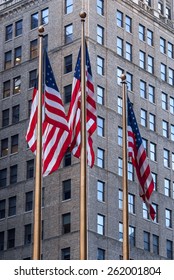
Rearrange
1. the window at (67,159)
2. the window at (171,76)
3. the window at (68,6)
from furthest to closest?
the window at (171,76) → the window at (68,6) → the window at (67,159)

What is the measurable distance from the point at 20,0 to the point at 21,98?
12.4m

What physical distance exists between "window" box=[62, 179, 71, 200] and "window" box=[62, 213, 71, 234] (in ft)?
5.57

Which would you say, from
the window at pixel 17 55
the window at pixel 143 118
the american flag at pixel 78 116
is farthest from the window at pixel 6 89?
the american flag at pixel 78 116

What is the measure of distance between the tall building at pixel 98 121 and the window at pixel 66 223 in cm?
11

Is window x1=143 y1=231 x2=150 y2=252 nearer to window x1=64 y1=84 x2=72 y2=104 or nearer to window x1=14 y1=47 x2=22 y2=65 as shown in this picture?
window x1=64 y1=84 x2=72 y2=104

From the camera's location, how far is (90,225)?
78.9 metres

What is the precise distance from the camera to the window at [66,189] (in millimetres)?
80688

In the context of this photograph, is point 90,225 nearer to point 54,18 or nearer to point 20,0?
point 54,18

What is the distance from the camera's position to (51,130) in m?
39.3

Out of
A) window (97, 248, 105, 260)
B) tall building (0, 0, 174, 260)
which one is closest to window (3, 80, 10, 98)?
tall building (0, 0, 174, 260)

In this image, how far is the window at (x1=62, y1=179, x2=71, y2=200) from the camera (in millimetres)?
80688

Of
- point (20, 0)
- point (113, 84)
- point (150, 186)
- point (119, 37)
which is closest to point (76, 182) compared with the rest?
point (113, 84)

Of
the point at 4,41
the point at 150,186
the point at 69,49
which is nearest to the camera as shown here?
the point at 150,186

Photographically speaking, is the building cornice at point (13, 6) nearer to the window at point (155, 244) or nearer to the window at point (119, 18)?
the window at point (119, 18)
